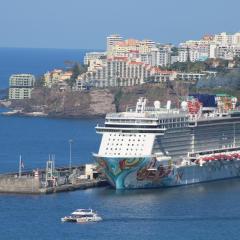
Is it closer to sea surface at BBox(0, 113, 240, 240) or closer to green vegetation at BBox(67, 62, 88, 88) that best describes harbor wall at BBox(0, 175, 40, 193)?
sea surface at BBox(0, 113, 240, 240)

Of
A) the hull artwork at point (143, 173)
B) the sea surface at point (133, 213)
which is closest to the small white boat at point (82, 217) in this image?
the sea surface at point (133, 213)

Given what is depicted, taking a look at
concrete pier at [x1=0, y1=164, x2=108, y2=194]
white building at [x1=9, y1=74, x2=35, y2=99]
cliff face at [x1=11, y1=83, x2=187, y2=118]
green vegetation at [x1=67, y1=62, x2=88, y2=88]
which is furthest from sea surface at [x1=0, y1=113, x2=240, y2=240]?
white building at [x1=9, y1=74, x2=35, y2=99]

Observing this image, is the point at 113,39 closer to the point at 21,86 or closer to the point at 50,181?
the point at 21,86

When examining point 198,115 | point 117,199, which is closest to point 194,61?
point 198,115

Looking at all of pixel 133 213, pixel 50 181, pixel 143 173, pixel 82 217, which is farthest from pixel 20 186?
pixel 82 217

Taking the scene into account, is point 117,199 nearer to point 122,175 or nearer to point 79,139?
point 122,175

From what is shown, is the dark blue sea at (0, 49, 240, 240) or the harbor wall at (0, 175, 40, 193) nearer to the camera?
the dark blue sea at (0, 49, 240, 240)

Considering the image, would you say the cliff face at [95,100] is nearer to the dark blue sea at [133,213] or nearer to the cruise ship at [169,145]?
the cruise ship at [169,145]
